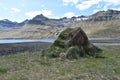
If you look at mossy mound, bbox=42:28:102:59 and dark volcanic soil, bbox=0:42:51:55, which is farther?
dark volcanic soil, bbox=0:42:51:55

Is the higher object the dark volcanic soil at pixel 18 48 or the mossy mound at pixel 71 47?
the mossy mound at pixel 71 47

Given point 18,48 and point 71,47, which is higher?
point 71,47

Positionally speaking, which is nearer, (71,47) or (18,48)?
(71,47)

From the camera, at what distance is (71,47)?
5316 cm

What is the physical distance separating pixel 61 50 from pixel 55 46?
3.69m

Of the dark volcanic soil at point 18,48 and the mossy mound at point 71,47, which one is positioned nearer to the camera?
the mossy mound at point 71,47

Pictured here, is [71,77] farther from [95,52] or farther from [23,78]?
[95,52]

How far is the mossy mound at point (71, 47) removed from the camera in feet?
171

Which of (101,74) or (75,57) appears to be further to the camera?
(75,57)

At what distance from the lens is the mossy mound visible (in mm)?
51969

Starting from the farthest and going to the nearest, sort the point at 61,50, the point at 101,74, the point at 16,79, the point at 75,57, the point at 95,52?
the point at 95,52 → the point at 61,50 → the point at 75,57 → the point at 101,74 → the point at 16,79

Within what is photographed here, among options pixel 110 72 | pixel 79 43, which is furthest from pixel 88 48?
pixel 110 72

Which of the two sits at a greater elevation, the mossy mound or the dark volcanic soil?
the mossy mound

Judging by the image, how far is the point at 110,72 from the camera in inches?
1325
